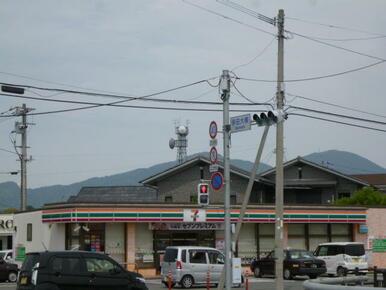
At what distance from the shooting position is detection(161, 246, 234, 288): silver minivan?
99.6ft

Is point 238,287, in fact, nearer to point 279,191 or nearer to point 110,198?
point 279,191

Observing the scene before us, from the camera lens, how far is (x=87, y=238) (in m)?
38.9

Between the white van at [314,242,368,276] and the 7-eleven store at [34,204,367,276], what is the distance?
4.60 m

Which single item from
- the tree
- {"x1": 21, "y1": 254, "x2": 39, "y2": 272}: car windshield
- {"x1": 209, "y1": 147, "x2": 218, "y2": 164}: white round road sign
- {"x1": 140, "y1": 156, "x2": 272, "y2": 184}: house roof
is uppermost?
{"x1": 140, "y1": 156, "x2": 272, "y2": 184}: house roof

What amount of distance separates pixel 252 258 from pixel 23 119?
70.9 feet

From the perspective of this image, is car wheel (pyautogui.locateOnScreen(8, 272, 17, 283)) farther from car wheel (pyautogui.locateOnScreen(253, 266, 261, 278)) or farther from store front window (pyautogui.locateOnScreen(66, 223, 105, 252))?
car wheel (pyautogui.locateOnScreen(253, 266, 261, 278))

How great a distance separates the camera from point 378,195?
50062mm

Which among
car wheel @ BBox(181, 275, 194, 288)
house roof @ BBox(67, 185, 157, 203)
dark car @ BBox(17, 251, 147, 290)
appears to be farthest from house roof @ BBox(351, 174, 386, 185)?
dark car @ BBox(17, 251, 147, 290)

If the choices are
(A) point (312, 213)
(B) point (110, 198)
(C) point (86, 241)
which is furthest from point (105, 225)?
(B) point (110, 198)

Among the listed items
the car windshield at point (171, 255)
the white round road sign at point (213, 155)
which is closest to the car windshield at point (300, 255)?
the car windshield at point (171, 255)

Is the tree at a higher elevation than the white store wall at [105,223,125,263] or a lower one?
higher

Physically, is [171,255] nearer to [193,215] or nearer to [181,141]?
[193,215]

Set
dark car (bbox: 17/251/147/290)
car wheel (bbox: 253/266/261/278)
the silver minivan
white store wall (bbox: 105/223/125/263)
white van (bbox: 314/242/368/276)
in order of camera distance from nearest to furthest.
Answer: dark car (bbox: 17/251/147/290), the silver minivan, white van (bbox: 314/242/368/276), car wheel (bbox: 253/266/261/278), white store wall (bbox: 105/223/125/263)

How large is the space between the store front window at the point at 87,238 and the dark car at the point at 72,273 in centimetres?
1864
